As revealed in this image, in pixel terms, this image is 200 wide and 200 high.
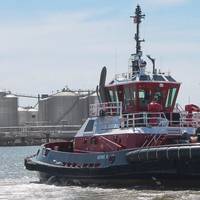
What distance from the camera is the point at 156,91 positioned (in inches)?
1059

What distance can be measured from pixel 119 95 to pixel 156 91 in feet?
4.98

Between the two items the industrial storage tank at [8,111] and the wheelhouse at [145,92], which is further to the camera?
the industrial storage tank at [8,111]

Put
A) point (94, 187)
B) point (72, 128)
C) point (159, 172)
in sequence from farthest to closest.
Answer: point (72, 128)
point (94, 187)
point (159, 172)

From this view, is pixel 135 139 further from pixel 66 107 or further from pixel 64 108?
pixel 64 108

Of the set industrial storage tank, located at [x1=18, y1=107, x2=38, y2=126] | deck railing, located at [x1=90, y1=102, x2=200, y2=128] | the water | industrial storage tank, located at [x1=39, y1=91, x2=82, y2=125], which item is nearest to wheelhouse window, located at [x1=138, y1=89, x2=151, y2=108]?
deck railing, located at [x1=90, y1=102, x2=200, y2=128]

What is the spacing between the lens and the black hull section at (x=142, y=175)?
22.5m

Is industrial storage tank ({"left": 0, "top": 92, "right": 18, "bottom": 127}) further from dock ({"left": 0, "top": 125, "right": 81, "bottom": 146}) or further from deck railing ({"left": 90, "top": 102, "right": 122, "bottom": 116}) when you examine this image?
deck railing ({"left": 90, "top": 102, "right": 122, "bottom": 116})

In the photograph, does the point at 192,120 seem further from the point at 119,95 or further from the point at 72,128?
the point at 72,128

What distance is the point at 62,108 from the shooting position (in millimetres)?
129125

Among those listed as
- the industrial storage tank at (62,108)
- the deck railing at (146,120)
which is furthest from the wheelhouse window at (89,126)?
the industrial storage tank at (62,108)

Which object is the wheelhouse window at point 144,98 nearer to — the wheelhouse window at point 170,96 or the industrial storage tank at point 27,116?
the wheelhouse window at point 170,96

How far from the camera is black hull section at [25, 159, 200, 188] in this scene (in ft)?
73.9

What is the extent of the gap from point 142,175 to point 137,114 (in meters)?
2.76

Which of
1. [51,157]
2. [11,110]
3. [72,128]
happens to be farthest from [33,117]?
[51,157]
